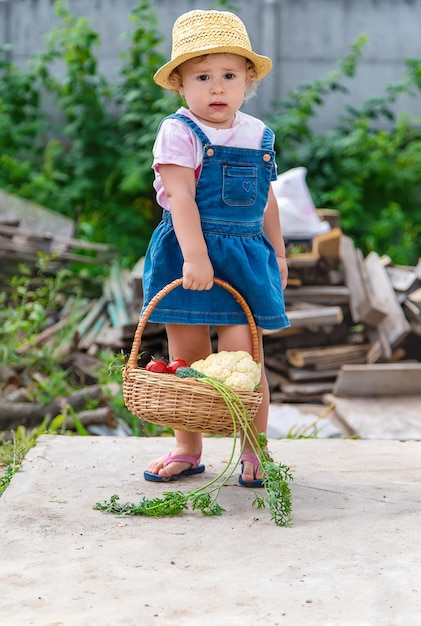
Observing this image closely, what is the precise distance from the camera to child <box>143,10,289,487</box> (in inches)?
126

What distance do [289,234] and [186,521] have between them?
3.60 metres

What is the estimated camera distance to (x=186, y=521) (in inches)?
118

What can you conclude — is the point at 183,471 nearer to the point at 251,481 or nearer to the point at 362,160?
the point at 251,481

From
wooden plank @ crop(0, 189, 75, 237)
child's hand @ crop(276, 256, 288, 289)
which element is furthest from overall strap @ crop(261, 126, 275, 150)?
wooden plank @ crop(0, 189, 75, 237)

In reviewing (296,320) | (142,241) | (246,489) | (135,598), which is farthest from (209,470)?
(142,241)

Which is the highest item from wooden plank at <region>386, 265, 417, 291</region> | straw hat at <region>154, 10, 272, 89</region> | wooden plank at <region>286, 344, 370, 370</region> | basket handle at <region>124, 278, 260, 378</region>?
straw hat at <region>154, 10, 272, 89</region>

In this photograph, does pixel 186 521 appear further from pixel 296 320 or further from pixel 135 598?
pixel 296 320

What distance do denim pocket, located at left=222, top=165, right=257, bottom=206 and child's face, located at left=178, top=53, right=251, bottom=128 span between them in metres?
0.19

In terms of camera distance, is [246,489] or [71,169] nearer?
[246,489]

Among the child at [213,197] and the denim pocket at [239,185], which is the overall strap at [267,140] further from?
the denim pocket at [239,185]

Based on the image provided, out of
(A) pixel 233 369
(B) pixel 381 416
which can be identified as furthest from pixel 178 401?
(B) pixel 381 416

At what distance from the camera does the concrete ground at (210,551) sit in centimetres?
227

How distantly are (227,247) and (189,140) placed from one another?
1.31 ft

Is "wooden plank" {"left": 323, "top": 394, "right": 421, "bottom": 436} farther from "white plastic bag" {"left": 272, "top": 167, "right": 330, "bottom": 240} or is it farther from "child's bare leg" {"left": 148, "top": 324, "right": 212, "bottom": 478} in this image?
"child's bare leg" {"left": 148, "top": 324, "right": 212, "bottom": 478}
